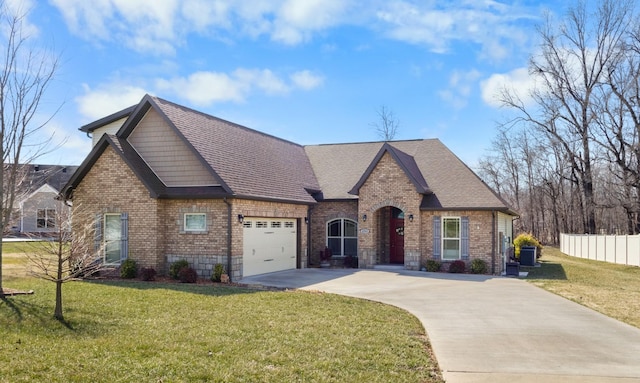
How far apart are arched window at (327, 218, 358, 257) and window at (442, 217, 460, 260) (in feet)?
13.8

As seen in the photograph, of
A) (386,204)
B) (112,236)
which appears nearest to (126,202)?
(112,236)

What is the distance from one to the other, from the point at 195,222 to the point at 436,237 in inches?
400

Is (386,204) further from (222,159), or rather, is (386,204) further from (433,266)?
(222,159)

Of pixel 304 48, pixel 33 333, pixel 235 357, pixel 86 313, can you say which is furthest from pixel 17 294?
pixel 304 48

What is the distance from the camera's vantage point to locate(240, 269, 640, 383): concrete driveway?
7.21 metres

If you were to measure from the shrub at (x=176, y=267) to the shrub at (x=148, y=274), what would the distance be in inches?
21.7

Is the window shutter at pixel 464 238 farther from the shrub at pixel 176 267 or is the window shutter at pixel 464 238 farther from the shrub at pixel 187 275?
the shrub at pixel 176 267

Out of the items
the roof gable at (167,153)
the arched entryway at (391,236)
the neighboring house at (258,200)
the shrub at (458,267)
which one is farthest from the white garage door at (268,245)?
the shrub at (458,267)

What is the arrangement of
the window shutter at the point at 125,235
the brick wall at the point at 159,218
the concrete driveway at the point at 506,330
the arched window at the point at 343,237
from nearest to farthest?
1. the concrete driveway at the point at 506,330
2. the brick wall at the point at 159,218
3. the window shutter at the point at 125,235
4. the arched window at the point at 343,237

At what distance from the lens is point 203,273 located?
17.4 metres

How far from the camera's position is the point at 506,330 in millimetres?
9883

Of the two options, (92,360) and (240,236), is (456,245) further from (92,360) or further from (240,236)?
(92,360)

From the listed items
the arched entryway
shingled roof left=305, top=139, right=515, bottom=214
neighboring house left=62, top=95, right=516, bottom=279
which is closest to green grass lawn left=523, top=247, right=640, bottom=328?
neighboring house left=62, top=95, right=516, bottom=279

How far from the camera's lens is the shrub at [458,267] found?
2078 centimetres
